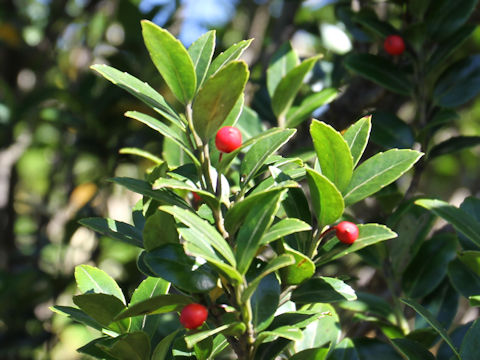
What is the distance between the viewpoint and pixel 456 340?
93 centimetres

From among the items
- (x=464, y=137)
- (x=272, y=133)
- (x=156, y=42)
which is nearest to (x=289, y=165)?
(x=272, y=133)

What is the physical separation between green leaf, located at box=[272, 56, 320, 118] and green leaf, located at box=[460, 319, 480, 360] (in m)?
0.47

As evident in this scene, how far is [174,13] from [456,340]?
142 cm

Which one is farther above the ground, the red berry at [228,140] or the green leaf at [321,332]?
the red berry at [228,140]

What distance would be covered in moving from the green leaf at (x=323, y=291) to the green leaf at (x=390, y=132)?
1.56 feet

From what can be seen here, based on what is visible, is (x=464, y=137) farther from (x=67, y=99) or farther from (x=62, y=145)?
(x=62, y=145)

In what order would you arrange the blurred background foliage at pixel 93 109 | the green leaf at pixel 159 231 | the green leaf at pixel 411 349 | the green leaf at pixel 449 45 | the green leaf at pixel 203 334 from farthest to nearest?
1. the blurred background foliage at pixel 93 109
2. the green leaf at pixel 449 45
3. the green leaf at pixel 411 349
4. the green leaf at pixel 159 231
5. the green leaf at pixel 203 334

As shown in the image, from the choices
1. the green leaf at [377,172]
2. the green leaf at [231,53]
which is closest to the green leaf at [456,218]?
the green leaf at [377,172]

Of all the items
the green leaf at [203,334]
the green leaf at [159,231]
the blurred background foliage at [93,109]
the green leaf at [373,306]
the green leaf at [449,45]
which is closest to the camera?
the green leaf at [203,334]

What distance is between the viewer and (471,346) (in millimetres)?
774

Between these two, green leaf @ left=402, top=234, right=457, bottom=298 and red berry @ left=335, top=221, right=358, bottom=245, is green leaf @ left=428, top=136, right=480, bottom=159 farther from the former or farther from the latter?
red berry @ left=335, top=221, right=358, bottom=245

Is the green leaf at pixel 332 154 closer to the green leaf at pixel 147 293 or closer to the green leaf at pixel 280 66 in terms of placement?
the green leaf at pixel 147 293

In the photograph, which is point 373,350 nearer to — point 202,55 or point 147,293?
point 147,293

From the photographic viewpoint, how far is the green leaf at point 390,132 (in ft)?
3.86
